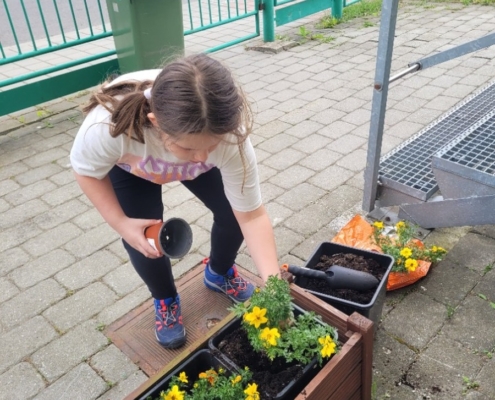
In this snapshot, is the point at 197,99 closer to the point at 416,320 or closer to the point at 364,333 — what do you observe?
the point at 364,333

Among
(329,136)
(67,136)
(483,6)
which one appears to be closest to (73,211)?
(67,136)

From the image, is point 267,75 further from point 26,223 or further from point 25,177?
point 26,223

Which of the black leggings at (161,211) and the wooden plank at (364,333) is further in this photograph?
the black leggings at (161,211)

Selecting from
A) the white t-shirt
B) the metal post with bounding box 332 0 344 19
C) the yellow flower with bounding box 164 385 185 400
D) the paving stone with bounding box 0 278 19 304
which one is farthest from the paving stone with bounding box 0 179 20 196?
the metal post with bounding box 332 0 344 19

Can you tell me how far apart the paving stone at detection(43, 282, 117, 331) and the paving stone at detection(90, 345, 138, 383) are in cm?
28

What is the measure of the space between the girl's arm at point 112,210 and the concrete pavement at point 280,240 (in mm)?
788

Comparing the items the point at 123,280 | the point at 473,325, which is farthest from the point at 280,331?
the point at 123,280

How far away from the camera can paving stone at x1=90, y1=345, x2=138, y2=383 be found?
2.23 meters

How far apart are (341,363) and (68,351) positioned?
138 cm

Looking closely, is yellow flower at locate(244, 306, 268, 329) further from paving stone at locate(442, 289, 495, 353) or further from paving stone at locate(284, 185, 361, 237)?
paving stone at locate(284, 185, 361, 237)

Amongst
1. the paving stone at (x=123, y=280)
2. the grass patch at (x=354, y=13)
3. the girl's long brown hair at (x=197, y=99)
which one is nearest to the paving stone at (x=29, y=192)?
the paving stone at (x=123, y=280)

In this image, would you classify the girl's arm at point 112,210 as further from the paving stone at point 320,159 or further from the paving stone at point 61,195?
the paving stone at point 320,159

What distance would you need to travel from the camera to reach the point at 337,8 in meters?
7.09

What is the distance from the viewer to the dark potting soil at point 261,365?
1.59 m
